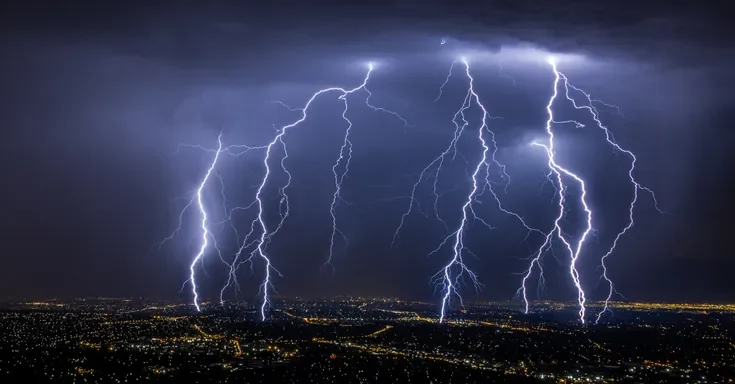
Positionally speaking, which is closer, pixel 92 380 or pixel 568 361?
pixel 92 380

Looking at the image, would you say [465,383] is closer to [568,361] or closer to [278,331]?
[568,361]

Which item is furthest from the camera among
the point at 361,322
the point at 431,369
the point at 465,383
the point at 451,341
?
the point at 361,322

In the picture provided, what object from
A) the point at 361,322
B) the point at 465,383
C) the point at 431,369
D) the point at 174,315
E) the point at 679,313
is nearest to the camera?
the point at 465,383

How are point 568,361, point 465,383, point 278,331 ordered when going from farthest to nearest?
point 278,331, point 568,361, point 465,383

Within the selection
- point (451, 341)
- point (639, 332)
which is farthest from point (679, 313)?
point (451, 341)

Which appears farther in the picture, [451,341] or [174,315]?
[174,315]

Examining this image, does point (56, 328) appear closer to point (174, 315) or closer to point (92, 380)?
point (174, 315)

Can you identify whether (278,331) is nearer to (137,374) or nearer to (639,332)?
(137,374)

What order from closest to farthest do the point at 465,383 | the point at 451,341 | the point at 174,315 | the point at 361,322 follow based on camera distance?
the point at 465,383 → the point at 451,341 → the point at 361,322 → the point at 174,315

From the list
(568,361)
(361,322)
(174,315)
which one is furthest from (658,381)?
(174,315)
